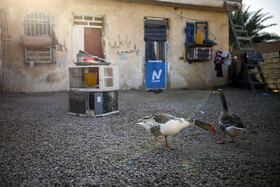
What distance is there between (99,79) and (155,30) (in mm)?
6097

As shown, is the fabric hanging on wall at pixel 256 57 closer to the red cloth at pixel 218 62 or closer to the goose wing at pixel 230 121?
the red cloth at pixel 218 62

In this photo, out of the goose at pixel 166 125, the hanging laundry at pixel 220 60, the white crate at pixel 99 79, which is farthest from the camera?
the hanging laundry at pixel 220 60

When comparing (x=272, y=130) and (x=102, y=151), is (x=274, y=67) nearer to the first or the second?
(x=272, y=130)

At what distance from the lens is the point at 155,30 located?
33.7ft

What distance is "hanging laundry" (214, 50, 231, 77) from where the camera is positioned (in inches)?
426

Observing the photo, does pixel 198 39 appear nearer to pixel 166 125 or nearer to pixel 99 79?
pixel 99 79

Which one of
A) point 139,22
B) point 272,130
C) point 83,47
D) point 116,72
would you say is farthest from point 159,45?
point 272,130

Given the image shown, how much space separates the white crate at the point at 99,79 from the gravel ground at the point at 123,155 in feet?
2.45

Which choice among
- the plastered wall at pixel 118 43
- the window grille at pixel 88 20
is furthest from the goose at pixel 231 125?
the window grille at pixel 88 20

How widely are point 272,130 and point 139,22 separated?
749 centimetres

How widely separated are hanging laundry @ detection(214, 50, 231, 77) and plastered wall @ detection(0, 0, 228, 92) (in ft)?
2.12

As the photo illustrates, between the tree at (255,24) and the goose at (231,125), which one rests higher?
the tree at (255,24)

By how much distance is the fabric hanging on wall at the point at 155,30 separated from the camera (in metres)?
10.2

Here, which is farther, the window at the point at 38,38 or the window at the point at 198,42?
the window at the point at 198,42
